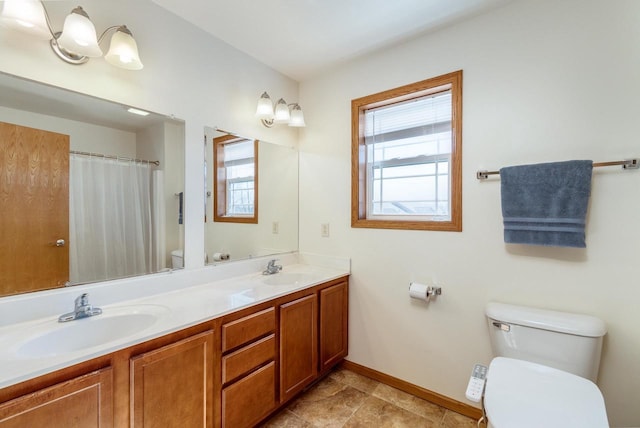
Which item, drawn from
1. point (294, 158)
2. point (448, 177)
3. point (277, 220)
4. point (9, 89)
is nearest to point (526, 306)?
point (448, 177)

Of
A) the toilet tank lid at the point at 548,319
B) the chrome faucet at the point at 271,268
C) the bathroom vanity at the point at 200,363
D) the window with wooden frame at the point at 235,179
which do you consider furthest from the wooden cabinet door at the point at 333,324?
the toilet tank lid at the point at 548,319

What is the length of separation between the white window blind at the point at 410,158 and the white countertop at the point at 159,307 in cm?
68

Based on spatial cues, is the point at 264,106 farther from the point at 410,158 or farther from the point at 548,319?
the point at 548,319

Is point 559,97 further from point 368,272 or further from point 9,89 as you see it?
point 9,89

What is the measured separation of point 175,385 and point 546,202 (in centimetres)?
194

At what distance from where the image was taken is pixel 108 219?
1461 mm

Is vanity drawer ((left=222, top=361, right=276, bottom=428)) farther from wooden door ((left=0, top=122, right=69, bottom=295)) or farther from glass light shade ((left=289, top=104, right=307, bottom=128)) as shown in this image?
glass light shade ((left=289, top=104, right=307, bottom=128))

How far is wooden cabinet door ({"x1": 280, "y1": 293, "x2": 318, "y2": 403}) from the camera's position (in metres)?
1.67

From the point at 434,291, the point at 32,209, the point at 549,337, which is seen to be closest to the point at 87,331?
the point at 32,209

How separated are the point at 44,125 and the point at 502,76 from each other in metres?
2.37

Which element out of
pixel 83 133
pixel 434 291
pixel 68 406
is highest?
pixel 83 133

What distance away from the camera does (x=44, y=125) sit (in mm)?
1259

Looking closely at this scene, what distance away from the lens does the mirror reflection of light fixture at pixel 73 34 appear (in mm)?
1059

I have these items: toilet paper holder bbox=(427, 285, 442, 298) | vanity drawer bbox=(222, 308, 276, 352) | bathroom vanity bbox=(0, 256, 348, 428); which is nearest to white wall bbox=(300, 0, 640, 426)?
toilet paper holder bbox=(427, 285, 442, 298)
